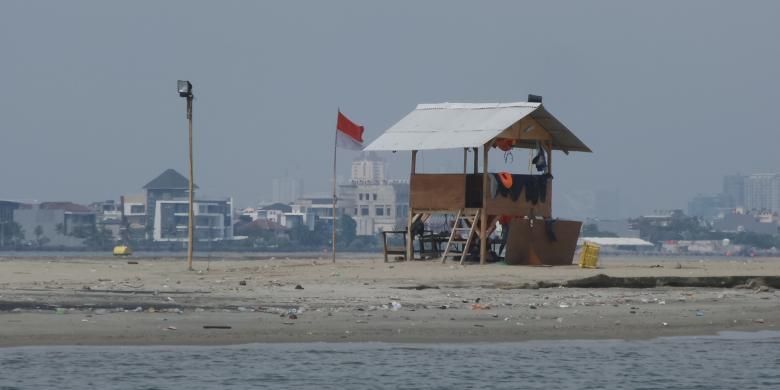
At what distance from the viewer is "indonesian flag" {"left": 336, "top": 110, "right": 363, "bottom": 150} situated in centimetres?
4297

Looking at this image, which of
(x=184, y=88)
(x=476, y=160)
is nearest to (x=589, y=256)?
(x=476, y=160)

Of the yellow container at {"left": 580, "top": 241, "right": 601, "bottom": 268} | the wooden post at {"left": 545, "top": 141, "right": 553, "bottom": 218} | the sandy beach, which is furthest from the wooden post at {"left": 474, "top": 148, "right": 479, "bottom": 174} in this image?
the sandy beach

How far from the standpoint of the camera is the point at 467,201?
37594mm

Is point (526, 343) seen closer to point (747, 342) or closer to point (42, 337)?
point (747, 342)

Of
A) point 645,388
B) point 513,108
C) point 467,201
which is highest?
point 513,108

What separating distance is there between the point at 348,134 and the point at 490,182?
301 inches

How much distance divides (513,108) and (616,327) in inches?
604

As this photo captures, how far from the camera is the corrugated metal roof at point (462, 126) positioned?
37.2 metres

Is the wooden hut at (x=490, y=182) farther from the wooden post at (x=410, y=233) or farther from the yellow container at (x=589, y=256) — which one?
the yellow container at (x=589, y=256)

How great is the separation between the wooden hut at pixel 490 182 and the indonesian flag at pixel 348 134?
3.73 m

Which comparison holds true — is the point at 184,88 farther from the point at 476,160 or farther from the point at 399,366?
the point at 399,366

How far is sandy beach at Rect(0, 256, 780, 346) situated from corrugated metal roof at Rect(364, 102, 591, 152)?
152 inches

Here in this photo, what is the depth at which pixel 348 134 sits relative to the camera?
43.4 metres

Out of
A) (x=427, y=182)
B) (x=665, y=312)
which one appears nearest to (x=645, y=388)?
(x=665, y=312)
